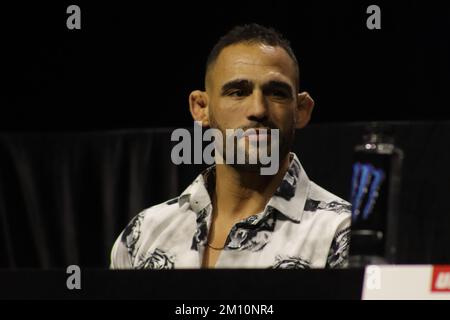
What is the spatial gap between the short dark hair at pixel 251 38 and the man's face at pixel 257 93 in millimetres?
17

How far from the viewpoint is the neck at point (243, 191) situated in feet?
5.70

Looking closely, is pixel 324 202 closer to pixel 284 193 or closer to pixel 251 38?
pixel 284 193

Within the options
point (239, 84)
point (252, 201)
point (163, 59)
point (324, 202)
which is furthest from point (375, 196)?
point (163, 59)

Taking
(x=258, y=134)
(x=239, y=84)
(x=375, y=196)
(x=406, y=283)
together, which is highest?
(x=239, y=84)

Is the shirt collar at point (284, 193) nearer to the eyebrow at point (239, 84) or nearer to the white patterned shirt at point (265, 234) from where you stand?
the white patterned shirt at point (265, 234)

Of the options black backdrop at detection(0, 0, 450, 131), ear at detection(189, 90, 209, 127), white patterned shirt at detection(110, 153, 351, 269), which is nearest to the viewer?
white patterned shirt at detection(110, 153, 351, 269)

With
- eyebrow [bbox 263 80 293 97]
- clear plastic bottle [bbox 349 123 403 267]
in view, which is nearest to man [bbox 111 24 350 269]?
eyebrow [bbox 263 80 293 97]

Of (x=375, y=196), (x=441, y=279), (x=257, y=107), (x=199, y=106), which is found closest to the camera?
(x=441, y=279)

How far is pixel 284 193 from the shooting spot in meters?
1.73

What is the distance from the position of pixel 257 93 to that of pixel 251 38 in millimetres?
126

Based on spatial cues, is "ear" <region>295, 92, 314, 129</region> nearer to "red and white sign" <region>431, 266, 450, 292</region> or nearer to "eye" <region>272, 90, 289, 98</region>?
"eye" <region>272, 90, 289, 98</region>

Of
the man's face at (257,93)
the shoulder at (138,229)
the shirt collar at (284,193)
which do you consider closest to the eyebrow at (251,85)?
the man's face at (257,93)

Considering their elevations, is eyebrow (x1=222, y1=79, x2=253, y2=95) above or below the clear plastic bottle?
above

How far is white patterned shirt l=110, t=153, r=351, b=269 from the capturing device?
5.56 ft
